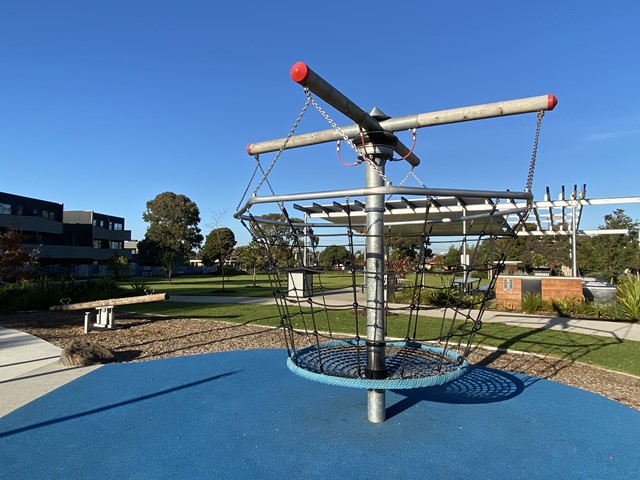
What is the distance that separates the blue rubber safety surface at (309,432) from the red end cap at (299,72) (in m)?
2.73

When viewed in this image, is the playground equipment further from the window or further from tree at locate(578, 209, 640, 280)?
the window

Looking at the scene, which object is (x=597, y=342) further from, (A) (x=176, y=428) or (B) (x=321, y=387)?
(A) (x=176, y=428)

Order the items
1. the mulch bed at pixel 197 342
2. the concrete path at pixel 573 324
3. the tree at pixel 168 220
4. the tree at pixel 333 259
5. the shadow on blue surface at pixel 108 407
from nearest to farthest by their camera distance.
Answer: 1. the shadow on blue surface at pixel 108 407
2. the tree at pixel 333 259
3. the mulch bed at pixel 197 342
4. the concrete path at pixel 573 324
5. the tree at pixel 168 220

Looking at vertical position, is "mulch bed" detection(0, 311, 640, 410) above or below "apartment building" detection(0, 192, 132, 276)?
below

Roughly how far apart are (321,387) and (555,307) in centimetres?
1092

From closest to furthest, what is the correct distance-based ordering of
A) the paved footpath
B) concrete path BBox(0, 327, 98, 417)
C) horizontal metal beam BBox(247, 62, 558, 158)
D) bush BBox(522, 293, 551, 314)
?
horizontal metal beam BBox(247, 62, 558, 158)
concrete path BBox(0, 327, 98, 417)
the paved footpath
bush BBox(522, 293, 551, 314)

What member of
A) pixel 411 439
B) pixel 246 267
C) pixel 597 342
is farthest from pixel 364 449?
pixel 246 267

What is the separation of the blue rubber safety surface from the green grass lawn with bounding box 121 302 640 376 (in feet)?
4.10

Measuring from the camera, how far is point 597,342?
8.48m

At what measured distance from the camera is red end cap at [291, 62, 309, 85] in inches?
101

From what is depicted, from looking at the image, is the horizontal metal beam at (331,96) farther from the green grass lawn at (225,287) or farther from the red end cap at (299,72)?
the green grass lawn at (225,287)

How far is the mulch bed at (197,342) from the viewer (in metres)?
5.90

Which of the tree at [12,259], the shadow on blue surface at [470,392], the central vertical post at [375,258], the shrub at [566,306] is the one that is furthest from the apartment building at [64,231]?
the central vertical post at [375,258]

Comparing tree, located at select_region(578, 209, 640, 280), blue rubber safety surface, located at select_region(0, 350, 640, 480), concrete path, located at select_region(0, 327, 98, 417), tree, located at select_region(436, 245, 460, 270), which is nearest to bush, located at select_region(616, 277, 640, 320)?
tree, located at select_region(436, 245, 460, 270)
